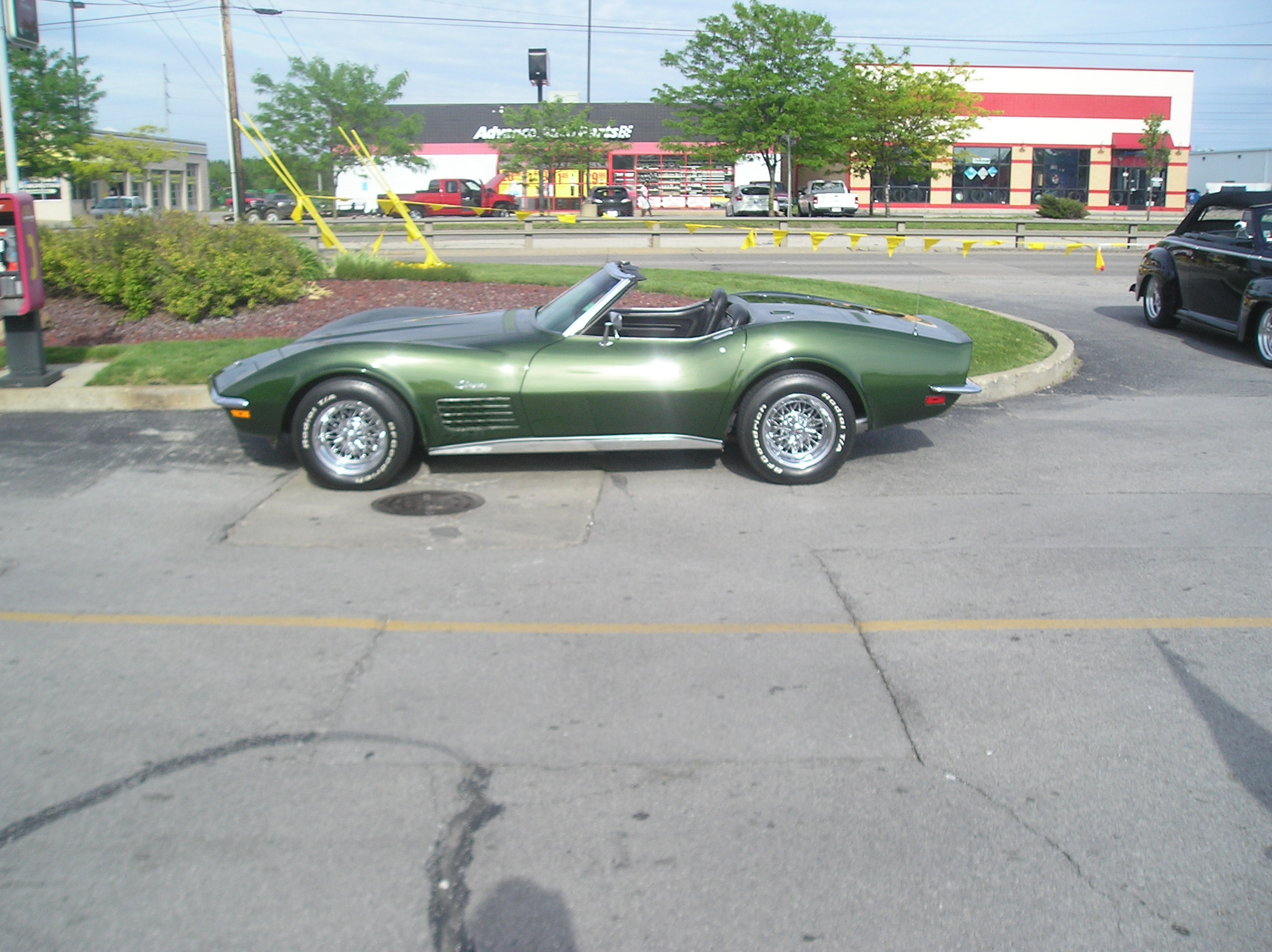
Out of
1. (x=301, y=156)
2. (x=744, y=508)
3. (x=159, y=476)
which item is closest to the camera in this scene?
(x=744, y=508)

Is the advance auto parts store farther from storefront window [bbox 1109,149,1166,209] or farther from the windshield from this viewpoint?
the windshield

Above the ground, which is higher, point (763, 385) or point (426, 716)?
point (763, 385)

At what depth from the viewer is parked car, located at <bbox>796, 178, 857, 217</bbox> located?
46.1 metres

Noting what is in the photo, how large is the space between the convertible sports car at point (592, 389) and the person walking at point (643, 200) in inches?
1755

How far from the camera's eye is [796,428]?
6.77 meters

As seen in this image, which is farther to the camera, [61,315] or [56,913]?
[61,315]

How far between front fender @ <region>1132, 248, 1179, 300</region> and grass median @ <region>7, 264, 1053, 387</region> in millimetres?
1975

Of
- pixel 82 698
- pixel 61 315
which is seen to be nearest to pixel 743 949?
pixel 82 698

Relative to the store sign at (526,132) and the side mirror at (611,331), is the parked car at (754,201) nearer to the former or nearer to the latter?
the store sign at (526,132)

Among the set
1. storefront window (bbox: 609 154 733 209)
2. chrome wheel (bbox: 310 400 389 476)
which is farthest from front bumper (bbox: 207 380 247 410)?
storefront window (bbox: 609 154 733 209)

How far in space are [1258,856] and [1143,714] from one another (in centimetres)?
86

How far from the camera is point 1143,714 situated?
4.01 m

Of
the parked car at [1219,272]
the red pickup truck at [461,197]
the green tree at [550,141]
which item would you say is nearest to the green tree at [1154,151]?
the green tree at [550,141]

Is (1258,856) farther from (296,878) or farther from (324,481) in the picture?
(324,481)
